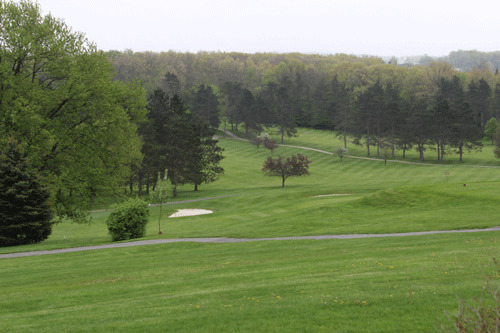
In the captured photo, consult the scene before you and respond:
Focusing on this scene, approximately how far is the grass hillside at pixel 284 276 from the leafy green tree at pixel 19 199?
6.57 ft

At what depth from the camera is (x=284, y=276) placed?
579 inches

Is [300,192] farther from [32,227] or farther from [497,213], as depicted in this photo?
[32,227]

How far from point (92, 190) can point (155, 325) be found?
79.6ft

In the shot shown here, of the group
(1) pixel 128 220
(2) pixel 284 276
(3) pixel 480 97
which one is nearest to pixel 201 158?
(1) pixel 128 220

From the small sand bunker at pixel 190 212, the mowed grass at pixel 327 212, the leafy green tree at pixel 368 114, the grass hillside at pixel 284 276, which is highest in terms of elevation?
the leafy green tree at pixel 368 114

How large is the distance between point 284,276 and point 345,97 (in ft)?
377

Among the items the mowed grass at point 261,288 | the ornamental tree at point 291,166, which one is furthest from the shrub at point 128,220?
the ornamental tree at point 291,166

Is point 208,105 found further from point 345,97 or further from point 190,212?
point 190,212

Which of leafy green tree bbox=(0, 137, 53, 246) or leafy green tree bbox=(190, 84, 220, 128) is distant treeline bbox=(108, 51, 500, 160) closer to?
leafy green tree bbox=(190, 84, 220, 128)

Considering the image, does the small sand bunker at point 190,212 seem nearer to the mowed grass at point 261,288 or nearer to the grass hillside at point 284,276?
the grass hillside at point 284,276

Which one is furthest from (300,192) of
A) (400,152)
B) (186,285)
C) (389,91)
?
(389,91)

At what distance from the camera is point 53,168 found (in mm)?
31828

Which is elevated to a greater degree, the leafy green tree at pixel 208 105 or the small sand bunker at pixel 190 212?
the leafy green tree at pixel 208 105

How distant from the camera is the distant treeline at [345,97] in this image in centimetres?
8962
